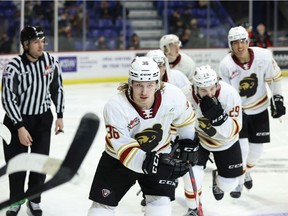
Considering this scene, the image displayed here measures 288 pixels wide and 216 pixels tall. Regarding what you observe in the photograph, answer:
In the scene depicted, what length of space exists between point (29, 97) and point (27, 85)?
71 millimetres

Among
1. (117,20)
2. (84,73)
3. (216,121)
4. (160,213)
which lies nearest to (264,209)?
(216,121)

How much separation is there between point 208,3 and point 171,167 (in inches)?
408

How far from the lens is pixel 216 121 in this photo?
3.92 meters

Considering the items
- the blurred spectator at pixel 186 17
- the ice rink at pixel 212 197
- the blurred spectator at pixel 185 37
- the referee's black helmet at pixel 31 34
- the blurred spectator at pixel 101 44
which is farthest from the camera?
the blurred spectator at pixel 186 17

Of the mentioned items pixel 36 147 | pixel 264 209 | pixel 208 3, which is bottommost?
pixel 264 209

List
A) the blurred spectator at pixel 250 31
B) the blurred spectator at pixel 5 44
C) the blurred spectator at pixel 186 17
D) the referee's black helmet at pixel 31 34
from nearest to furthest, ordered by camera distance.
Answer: the referee's black helmet at pixel 31 34 < the blurred spectator at pixel 250 31 < the blurred spectator at pixel 5 44 < the blurred spectator at pixel 186 17

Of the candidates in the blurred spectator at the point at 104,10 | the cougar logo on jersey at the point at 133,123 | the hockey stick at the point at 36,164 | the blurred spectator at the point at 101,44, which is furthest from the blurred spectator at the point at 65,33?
the hockey stick at the point at 36,164

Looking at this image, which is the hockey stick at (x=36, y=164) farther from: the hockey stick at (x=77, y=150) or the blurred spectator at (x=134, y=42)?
the blurred spectator at (x=134, y=42)

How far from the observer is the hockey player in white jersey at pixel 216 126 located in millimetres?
3912

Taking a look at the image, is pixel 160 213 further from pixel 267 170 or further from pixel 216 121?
pixel 267 170

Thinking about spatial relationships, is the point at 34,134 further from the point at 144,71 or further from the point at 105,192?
the point at 144,71

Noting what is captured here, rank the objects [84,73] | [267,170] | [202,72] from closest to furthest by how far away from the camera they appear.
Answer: [202,72]
[267,170]
[84,73]

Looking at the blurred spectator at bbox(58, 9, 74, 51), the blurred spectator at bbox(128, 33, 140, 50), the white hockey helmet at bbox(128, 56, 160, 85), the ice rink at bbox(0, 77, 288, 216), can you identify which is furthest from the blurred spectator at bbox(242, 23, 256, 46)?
the white hockey helmet at bbox(128, 56, 160, 85)

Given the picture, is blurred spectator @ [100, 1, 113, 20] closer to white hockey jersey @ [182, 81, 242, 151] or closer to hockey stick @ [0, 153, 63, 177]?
white hockey jersey @ [182, 81, 242, 151]
